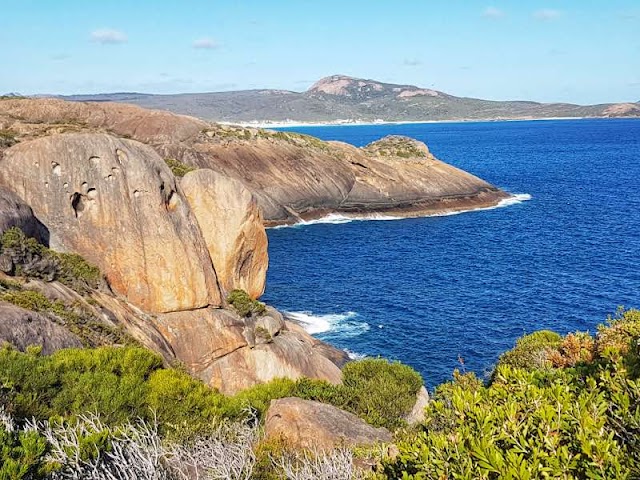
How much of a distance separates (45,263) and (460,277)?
4395 cm

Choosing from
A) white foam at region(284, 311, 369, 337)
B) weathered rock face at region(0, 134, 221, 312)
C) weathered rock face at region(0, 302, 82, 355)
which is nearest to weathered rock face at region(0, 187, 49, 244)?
weathered rock face at region(0, 134, 221, 312)

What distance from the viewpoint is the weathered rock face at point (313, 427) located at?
15.8 m

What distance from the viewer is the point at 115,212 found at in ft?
95.2

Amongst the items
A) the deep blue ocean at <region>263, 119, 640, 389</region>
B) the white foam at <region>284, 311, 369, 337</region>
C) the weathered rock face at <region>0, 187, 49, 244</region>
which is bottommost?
the white foam at <region>284, 311, 369, 337</region>

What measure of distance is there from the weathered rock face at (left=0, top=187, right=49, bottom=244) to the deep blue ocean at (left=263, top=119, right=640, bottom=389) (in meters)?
22.0

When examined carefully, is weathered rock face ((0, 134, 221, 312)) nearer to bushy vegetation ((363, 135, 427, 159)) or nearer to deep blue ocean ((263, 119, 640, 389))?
deep blue ocean ((263, 119, 640, 389))

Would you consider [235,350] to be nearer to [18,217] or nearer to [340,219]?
[18,217]

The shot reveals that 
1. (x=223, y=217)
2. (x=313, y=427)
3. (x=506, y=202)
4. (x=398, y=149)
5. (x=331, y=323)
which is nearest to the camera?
(x=313, y=427)

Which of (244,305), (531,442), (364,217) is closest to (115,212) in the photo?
(244,305)

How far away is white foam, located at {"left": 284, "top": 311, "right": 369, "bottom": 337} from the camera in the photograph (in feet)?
153

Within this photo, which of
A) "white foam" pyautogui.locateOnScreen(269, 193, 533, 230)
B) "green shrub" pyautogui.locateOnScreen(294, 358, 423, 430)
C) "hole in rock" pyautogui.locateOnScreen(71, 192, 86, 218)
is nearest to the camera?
"green shrub" pyautogui.locateOnScreen(294, 358, 423, 430)

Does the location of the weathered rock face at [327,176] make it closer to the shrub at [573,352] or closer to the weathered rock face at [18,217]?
the weathered rock face at [18,217]

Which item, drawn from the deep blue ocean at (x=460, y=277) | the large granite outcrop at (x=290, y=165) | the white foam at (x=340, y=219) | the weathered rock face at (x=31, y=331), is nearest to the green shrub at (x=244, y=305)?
the deep blue ocean at (x=460, y=277)

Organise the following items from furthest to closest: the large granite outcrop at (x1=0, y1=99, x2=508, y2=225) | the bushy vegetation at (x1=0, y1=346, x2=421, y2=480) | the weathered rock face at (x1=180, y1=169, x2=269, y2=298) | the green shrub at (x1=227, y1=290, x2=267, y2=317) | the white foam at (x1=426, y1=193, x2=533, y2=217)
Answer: the white foam at (x1=426, y1=193, x2=533, y2=217)
the large granite outcrop at (x1=0, y1=99, x2=508, y2=225)
the weathered rock face at (x1=180, y1=169, x2=269, y2=298)
the green shrub at (x1=227, y1=290, x2=267, y2=317)
the bushy vegetation at (x1=0, y1=346, x2=421, y2=480)
